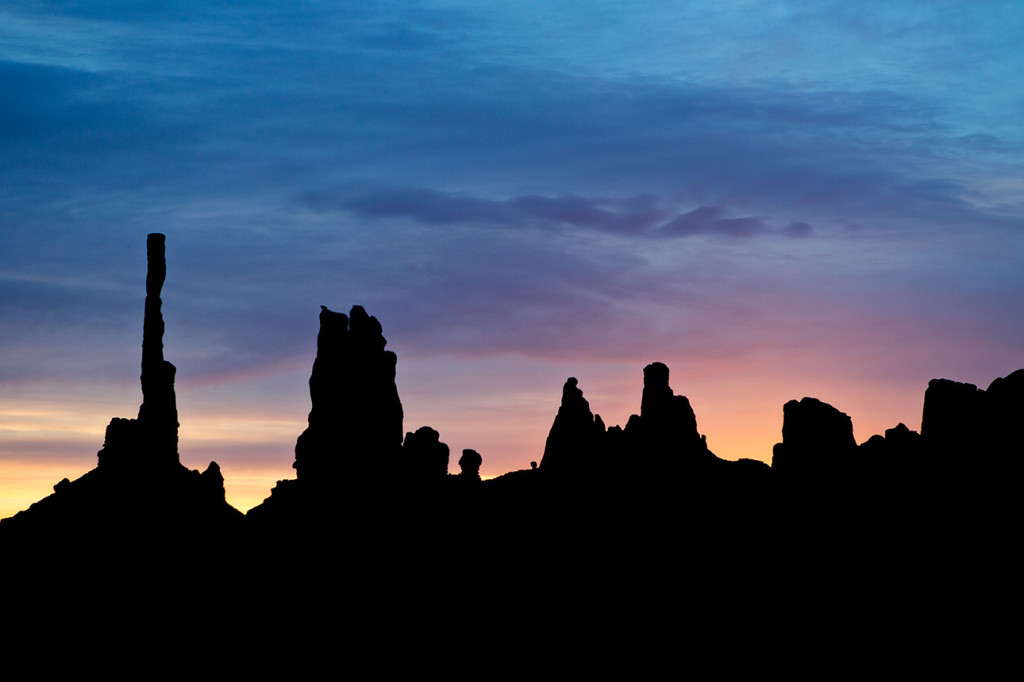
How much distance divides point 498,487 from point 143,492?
42.9m

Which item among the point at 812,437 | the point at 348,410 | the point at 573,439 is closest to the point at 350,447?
the point at 348,410

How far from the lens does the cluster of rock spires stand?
112 m

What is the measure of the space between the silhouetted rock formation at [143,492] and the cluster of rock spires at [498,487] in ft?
0.50

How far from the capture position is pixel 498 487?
468 ft

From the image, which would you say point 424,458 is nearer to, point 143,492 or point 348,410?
point 348,410

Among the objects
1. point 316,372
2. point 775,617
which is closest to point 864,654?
point 775,617

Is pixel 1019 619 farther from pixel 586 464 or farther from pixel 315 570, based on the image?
pixel 315 570

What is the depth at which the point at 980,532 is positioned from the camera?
3964 inches

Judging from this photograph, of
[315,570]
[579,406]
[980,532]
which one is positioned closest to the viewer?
[980,532]

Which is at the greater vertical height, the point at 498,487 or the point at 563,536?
the point at 498,487

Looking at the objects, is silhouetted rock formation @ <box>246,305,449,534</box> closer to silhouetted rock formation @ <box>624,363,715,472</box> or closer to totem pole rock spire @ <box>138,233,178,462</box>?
totem pole rock spire @ <box>138,233,178,462</box>

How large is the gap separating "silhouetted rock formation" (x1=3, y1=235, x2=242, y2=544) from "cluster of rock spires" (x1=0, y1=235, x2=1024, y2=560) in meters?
0.15

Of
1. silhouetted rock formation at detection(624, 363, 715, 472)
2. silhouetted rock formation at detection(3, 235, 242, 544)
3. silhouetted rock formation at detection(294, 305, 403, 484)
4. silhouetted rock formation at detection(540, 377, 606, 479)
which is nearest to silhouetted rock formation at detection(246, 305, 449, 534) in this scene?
silhouetted rock formation at detection(294, 305, 403, 484)

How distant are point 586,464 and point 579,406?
8.48 m
